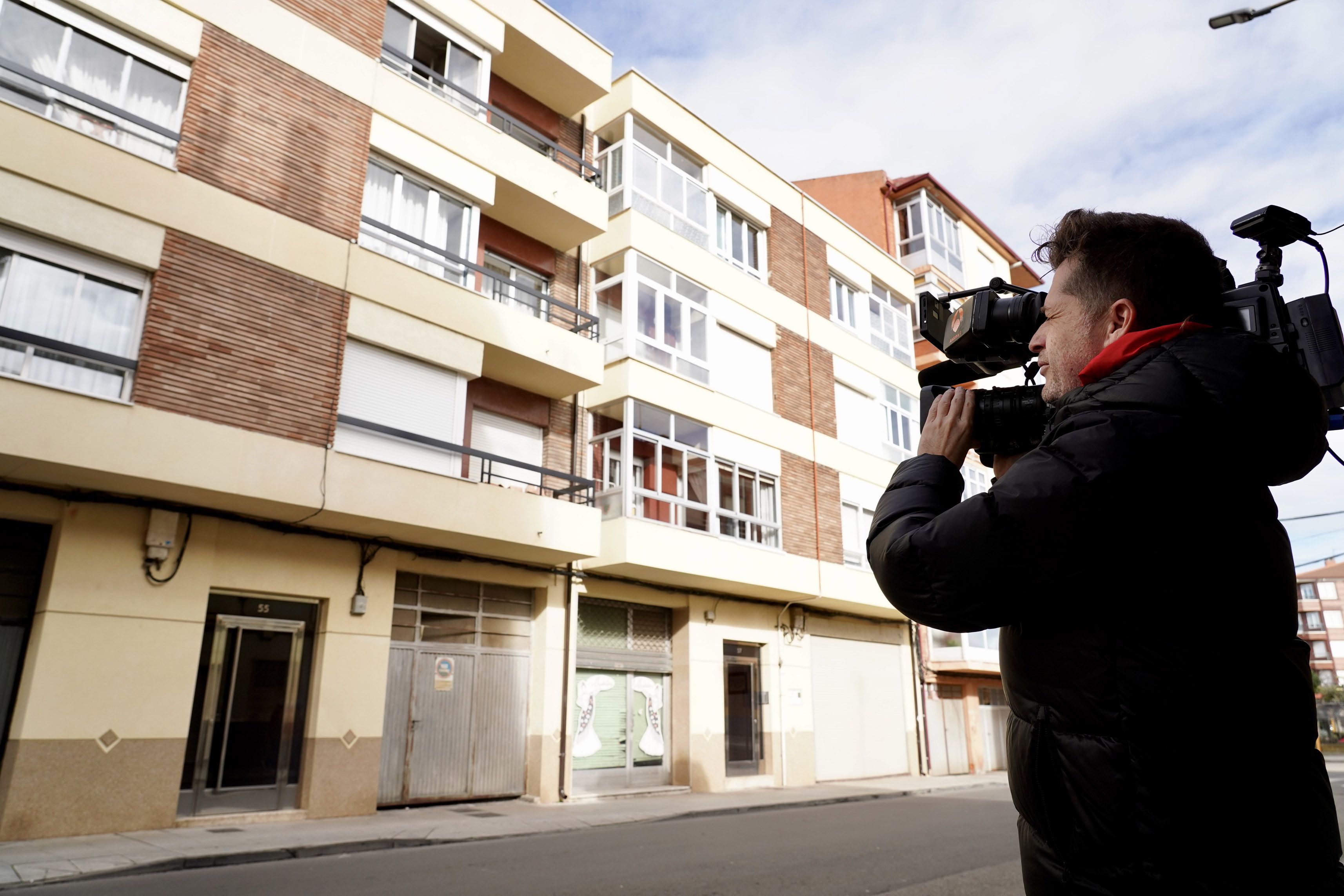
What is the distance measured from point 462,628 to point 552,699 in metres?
1.95

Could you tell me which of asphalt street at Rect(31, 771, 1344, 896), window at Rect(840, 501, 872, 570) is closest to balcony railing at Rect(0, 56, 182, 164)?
asphalt street at Rect(31, 771, 1344, 896)

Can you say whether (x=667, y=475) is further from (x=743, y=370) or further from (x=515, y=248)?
(x=515, y=248)

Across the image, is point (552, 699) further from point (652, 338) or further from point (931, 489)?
point (931, 489)

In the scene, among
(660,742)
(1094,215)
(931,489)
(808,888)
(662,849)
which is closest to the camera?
(931,489)

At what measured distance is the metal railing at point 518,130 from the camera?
1441 cm

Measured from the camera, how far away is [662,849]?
30.9 feet

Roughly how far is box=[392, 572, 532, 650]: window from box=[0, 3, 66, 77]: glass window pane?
7.84 m

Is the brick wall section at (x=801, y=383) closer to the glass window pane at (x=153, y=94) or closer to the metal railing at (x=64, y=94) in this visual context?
the glass window pane at (x=153, y=94)

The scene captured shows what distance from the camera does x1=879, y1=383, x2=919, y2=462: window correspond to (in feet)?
78.2

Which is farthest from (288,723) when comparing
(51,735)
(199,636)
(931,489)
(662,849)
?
(931,489)

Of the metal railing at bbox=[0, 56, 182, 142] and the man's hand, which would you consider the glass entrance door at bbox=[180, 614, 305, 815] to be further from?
the man's hand

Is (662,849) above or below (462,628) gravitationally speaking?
below

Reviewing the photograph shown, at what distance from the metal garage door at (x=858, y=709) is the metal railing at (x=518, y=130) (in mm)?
11372

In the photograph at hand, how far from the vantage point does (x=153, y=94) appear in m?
11.5
